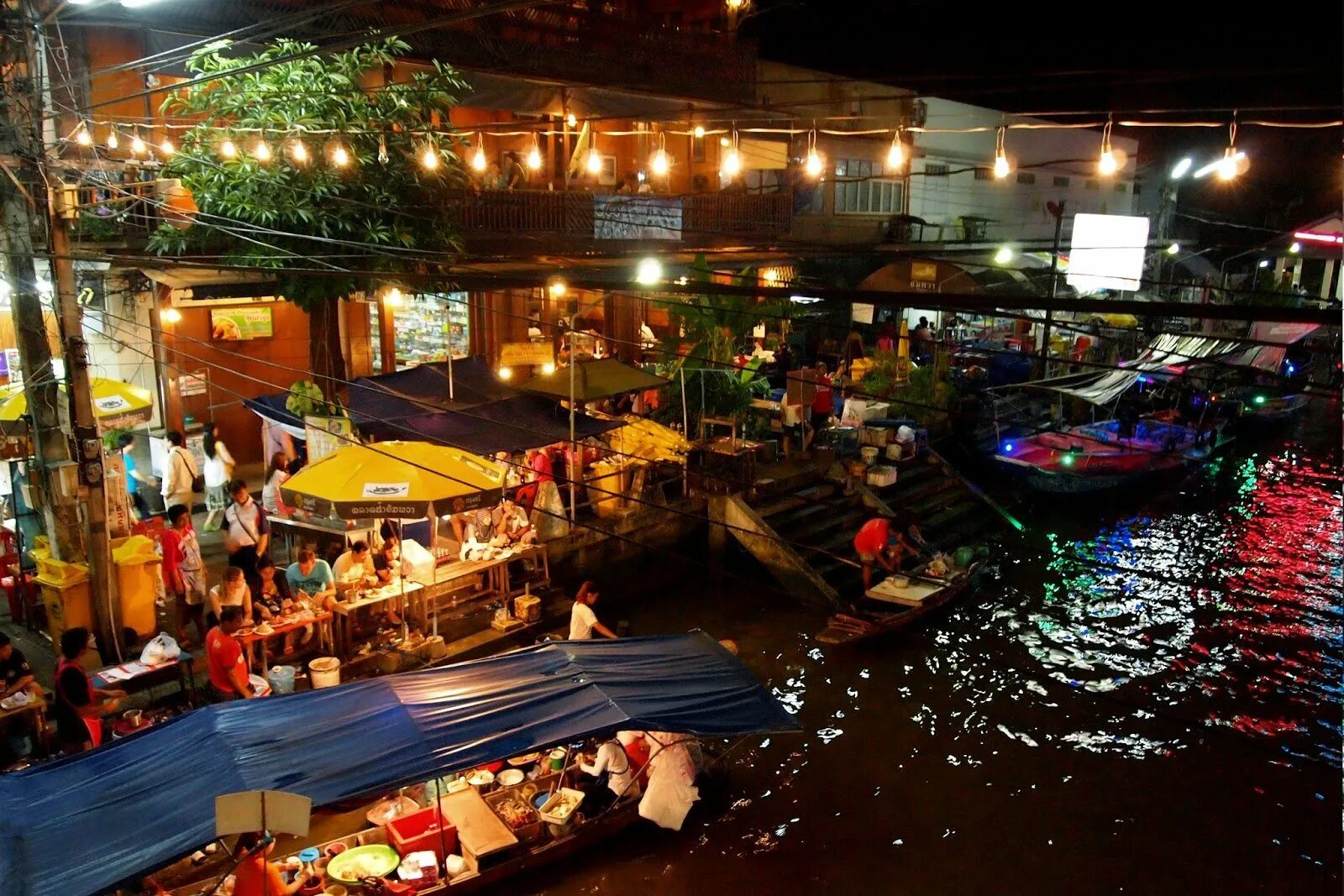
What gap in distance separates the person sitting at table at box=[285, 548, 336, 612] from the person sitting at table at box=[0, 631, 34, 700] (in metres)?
3.12

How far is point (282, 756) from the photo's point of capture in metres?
7.45

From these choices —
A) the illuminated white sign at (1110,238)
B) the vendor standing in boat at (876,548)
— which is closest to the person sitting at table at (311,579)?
the vendor standing in boat at (876,548)

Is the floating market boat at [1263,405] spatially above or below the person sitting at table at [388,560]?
below

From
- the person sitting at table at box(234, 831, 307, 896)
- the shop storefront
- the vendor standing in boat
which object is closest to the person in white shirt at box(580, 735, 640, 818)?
the person sitting at table at box(234, 831, 307, 896)

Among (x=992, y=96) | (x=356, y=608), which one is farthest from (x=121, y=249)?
(x=992, y=96)

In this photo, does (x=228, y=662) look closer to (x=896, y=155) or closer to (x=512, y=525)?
(x=512, y=525)

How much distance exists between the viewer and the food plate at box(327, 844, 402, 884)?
319 inches

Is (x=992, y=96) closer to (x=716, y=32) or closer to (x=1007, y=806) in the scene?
(x=716, y=32)

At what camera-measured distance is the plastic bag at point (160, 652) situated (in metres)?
10.5

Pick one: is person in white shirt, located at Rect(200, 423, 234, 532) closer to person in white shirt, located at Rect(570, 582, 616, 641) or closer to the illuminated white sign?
person in white shirt, located at Rect(570, 582, 616, 641)

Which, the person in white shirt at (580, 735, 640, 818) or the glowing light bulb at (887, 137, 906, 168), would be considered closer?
the person in white shirt at (580, 735, 640, 818)

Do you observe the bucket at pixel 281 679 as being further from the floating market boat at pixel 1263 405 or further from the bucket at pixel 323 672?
the floating market boat at pixel 1263 405

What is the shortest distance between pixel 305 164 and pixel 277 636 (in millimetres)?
7153

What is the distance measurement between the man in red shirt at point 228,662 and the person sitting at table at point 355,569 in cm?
235
